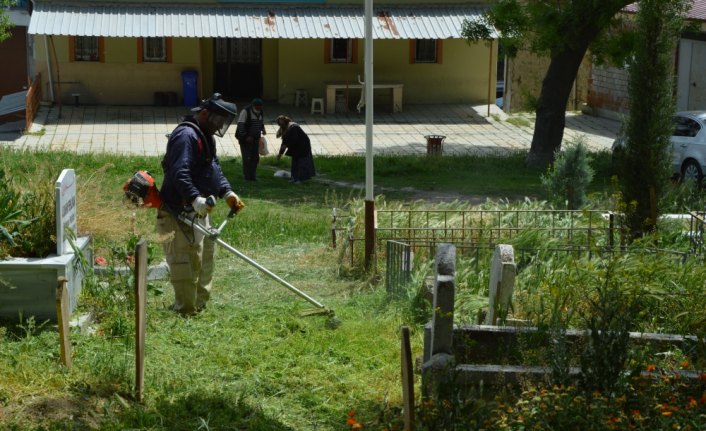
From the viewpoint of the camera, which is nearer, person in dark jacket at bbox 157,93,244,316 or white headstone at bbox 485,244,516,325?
white headstone at bbox 485,244,516,325

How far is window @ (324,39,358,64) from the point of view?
98.0 ft

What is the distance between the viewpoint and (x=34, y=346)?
752cm

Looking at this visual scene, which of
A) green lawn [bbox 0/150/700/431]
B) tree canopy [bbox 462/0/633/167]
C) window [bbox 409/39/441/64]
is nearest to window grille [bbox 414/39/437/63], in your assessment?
window [bbox 409/39/441/64]

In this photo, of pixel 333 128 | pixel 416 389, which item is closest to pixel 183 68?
pixel 333 128

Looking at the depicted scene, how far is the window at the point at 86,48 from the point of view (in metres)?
28.6

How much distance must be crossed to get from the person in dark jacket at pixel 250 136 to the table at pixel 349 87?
10.5m

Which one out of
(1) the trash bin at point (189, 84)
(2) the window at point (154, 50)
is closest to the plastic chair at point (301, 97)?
(1) the trash bin at point (189, 84)

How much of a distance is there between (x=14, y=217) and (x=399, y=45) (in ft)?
74.2

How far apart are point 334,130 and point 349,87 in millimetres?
3181

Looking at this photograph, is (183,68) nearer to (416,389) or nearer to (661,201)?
(661,201)

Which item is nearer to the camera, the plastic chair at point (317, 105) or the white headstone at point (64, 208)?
the white headstone at point (64, 208)

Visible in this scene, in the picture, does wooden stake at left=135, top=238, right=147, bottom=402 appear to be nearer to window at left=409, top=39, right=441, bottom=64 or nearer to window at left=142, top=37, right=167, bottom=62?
window at left=142, top=37, right=167, bottom=62

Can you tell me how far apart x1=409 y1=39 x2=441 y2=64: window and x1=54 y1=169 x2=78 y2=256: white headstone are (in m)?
22.3

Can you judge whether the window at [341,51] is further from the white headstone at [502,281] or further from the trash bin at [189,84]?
the white headstone at [502,281]
